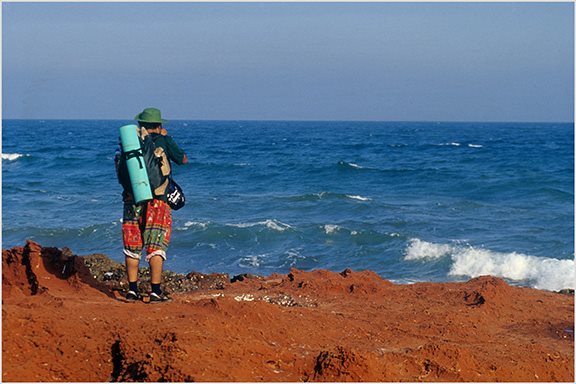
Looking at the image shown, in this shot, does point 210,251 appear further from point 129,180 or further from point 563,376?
point 563,376

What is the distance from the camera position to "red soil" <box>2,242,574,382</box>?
4938 mm

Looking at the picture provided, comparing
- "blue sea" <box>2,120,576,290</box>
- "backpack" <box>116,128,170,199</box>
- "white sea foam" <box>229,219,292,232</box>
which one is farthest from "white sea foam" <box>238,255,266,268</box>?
"backpack" <box>116,128,170,199</box>

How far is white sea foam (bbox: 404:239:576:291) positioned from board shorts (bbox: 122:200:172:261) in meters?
8.64

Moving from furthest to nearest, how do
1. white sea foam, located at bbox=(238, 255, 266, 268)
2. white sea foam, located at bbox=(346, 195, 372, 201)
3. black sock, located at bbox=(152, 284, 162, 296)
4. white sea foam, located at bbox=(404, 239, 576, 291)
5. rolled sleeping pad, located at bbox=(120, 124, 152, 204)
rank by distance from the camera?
white sea foam, located at bbox=(346, 195, 372, 201), white sea foam, located at bbox=(238, 255, 266, 268), white sea foam, located at bbox=(404, 239, 576, 291), black sock, located at bbox=(152, 284, 162, 296), rolled sleeping pad, located at bbox=(120, 124, 152, 204)

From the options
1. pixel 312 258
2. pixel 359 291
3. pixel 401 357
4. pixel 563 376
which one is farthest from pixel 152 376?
pixel 312 258

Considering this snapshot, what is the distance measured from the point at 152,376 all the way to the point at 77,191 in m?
22.3

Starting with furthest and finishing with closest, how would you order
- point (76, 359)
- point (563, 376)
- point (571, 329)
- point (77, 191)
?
point (77, 191) → point (571, 329) → point (563, 376) → point (76, 359)

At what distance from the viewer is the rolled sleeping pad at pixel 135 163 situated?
260 inches

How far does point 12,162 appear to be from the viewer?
128 ft

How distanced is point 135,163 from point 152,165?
0.20 metres

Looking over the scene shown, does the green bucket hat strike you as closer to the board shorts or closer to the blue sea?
the board shorts

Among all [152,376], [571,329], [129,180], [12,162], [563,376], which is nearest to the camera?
[152,376]

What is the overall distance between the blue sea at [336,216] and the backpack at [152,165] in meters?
6.85

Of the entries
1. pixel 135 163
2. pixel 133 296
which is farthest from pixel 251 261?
pixel 135 163
